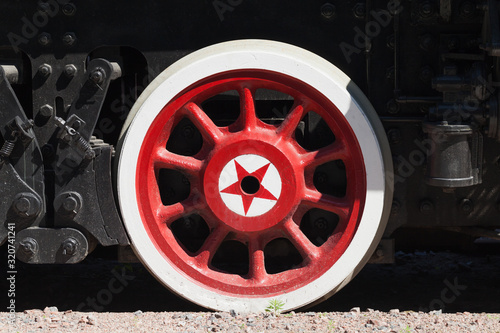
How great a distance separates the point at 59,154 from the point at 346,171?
1.17 m

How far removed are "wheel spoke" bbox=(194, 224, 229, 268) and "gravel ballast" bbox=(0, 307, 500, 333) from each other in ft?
0.72

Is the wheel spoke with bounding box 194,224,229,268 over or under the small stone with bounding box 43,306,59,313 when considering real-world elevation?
over

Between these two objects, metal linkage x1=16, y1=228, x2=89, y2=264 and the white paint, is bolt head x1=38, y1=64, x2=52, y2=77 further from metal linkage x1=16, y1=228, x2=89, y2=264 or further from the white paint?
the white paint

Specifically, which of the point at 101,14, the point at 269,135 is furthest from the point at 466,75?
the point at 101,14

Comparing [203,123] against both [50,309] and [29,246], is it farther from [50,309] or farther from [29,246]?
[50,309]

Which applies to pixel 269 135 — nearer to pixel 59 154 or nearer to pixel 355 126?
pixel 355 126

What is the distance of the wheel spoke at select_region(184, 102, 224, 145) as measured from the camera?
11.2ft

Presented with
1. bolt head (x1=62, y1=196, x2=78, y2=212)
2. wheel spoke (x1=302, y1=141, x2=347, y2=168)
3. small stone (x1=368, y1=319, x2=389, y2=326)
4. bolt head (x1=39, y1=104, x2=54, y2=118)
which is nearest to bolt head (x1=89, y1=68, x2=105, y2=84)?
bolt head (x1=39, y1=104, x2=54, y2=118)

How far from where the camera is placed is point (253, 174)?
339cm

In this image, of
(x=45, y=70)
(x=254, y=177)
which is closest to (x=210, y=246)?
(x=254, y=177)

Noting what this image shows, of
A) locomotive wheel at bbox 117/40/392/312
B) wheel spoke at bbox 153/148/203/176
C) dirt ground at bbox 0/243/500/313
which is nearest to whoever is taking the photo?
locomotive wheel at bbox 117/40/392/312

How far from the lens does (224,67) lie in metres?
3.33

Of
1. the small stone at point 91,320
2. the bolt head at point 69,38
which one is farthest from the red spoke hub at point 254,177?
the bolt head at point 69,38

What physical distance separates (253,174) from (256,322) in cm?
59
